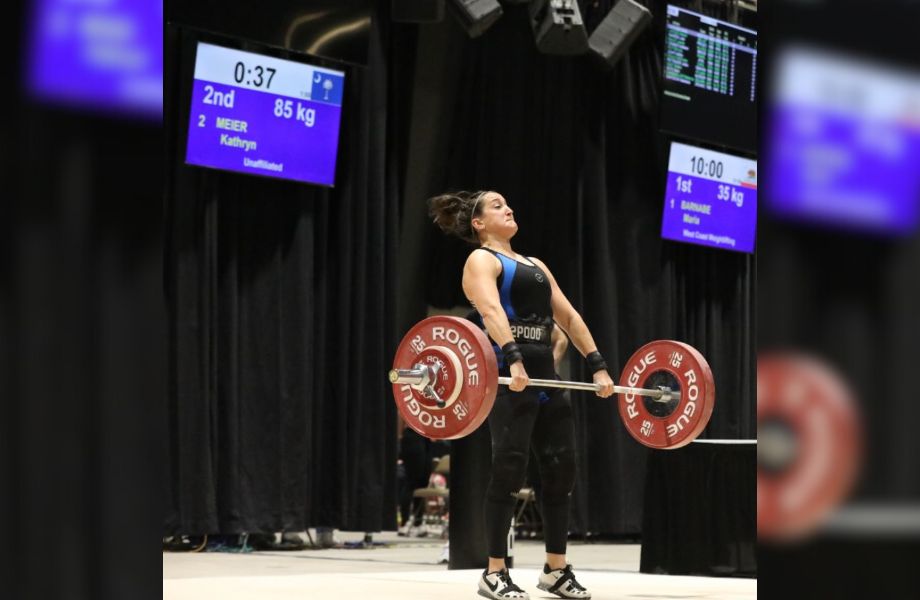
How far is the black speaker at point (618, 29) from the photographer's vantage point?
25.7 feet

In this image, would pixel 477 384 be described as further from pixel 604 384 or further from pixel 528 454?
pixel 604 384

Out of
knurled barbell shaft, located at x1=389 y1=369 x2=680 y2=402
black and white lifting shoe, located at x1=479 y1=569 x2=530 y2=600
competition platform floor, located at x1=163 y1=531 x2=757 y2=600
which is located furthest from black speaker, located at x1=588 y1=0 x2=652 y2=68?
black and white lifting shoe, located at x1=479 y1=569 x2=530 y2=600

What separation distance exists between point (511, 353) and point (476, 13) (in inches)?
136

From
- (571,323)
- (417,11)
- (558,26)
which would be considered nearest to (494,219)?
(571,323)

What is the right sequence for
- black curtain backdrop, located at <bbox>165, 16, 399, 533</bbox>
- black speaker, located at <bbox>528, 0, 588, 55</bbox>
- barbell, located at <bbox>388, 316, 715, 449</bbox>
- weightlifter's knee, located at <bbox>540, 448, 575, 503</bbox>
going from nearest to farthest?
barbell, located at <bbox>388, 316, 715, 449</bbox> < weightlifter's knee, located at <bbox>540, 448, 575, 503</bbox> < black curtain backdrop, located at <bbox>165, 16, 399, 533</bbox> < black speaker, located at <bbox>528, 0, 588, 55</bbox>

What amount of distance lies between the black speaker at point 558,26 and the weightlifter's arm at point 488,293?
127 inches

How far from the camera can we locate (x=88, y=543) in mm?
1409

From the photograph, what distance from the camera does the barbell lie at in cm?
365

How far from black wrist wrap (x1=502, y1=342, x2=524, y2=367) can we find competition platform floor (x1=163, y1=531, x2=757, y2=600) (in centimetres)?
82

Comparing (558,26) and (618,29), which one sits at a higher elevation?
(618,29)

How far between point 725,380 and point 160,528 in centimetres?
856

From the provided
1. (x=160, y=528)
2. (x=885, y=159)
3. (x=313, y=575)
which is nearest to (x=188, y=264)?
(x=313, y=575)

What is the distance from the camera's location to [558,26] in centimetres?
700

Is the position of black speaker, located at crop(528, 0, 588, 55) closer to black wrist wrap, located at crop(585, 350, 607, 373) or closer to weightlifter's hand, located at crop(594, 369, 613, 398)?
black wrist wrap, located at crop(585, 350, 607, 373)
